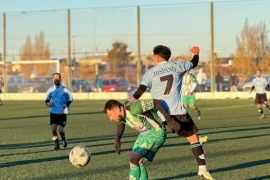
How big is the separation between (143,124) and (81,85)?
39.1 meters

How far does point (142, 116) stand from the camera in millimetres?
8109

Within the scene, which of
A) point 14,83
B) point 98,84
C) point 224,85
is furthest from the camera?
point 14,83

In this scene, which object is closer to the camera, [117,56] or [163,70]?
[163,70]

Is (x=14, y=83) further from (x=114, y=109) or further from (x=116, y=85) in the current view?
(x=114, y=109)

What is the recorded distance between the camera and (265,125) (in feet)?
65.6

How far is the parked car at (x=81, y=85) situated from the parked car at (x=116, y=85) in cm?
112

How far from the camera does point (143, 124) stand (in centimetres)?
816

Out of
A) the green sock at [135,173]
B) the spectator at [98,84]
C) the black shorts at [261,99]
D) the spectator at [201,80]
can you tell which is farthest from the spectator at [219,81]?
the green sock at [135,173]

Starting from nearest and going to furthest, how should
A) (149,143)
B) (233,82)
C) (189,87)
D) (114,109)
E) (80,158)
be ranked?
(114,109) → (149,143) → (80,158) → (189,87) → (233,82)

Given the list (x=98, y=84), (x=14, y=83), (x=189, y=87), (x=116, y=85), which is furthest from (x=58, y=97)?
(x=14, y=83)

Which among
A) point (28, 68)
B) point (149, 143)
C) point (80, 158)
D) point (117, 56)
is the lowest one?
point (80, 158)

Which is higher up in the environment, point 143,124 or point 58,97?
point 58,97

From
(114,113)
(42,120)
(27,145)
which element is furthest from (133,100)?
(42,120)

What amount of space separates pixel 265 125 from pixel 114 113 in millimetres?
12865
